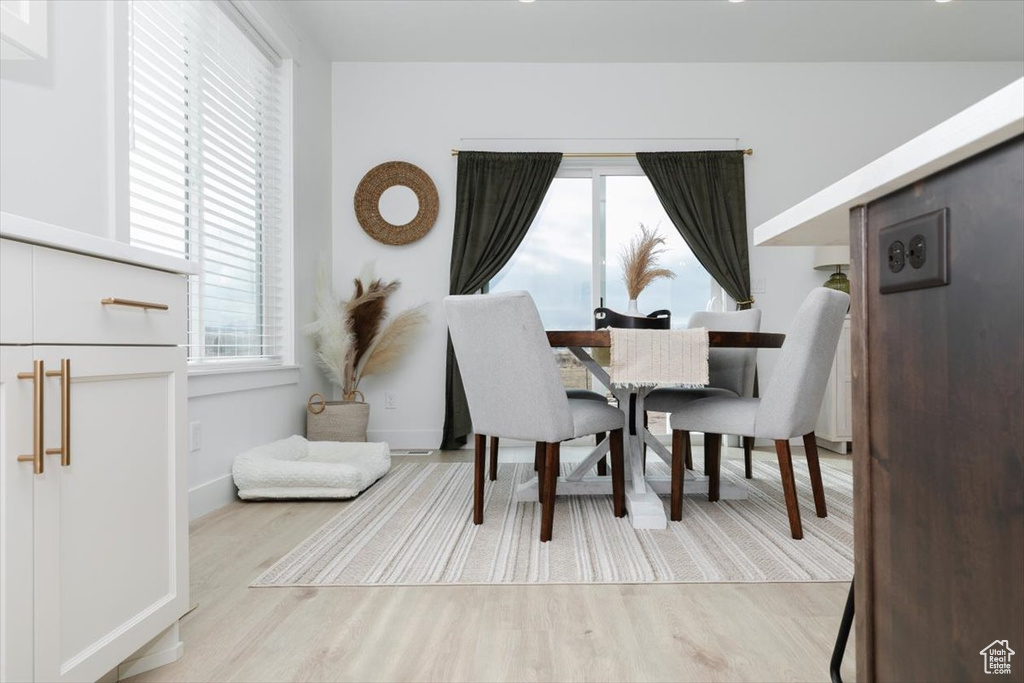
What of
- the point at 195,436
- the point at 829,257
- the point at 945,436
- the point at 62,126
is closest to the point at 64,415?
the point at 945,436

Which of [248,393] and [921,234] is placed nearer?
[921,234]

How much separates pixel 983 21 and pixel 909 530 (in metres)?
4.55

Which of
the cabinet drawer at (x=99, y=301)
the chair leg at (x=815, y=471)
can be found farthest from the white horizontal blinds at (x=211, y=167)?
the chair leg at (x=815, y=471)

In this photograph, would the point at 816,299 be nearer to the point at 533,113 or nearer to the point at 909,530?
the point at 909,530

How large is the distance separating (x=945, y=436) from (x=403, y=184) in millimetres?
4112

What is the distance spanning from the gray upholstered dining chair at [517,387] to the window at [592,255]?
2.18m

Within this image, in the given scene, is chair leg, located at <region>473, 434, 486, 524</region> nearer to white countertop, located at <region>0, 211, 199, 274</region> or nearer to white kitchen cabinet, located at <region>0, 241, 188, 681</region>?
white kitchen cabinet, located at <region>0, 241, 188, 681</region>

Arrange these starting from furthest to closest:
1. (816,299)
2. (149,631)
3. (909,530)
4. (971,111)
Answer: (816,299)
(149,631)
(909,530)
(971,111)

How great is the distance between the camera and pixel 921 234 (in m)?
0.58

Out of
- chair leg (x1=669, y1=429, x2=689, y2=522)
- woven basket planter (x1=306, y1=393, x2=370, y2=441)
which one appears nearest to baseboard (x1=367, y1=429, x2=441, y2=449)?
woven basket planter (x1=306, y1=393, x2=370, y2=441)

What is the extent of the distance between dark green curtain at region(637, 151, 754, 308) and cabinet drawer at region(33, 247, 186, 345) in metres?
3.61

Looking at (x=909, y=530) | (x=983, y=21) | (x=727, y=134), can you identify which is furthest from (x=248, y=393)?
(x=983, y=21)

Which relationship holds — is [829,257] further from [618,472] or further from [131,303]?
[131,303]

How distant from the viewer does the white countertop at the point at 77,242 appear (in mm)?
868
